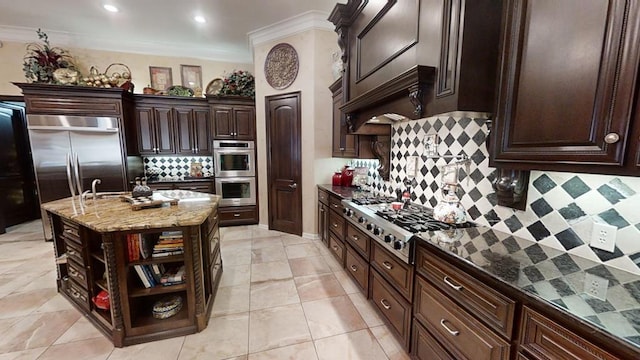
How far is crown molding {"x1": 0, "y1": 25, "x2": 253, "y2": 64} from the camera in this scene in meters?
4.04

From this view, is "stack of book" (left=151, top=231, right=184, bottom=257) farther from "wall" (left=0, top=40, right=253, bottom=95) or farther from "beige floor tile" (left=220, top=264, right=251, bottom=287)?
"wall" (left=0, top=40, right=253, bottom=95)

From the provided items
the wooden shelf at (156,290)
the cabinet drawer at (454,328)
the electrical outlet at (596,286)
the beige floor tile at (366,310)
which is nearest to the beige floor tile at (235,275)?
the wooden shelf at (156,290)

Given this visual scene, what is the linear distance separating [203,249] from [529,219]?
94.3 inches

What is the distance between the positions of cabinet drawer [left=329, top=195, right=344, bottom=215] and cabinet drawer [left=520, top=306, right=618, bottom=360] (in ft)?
6.50

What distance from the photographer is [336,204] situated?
3053 millimetres

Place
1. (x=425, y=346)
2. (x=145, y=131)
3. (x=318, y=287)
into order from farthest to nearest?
(x=145, y=131) < (x=318, y=287) < (x=425, y=346)

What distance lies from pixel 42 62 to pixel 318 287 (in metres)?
5.26

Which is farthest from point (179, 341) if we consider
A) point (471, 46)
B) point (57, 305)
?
point (471, 46)

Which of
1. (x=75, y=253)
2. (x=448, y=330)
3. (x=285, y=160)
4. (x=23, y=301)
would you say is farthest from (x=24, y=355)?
(x=285, y=160)

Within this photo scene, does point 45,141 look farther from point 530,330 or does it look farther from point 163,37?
point 530,330

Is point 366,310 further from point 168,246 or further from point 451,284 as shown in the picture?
point 168,246

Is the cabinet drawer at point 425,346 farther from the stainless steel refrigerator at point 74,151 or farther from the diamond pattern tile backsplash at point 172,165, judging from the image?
the stainless steel refrigerator at point 74,151

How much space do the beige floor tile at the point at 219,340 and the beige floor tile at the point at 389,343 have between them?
1.00 meters

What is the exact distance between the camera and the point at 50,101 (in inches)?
147
